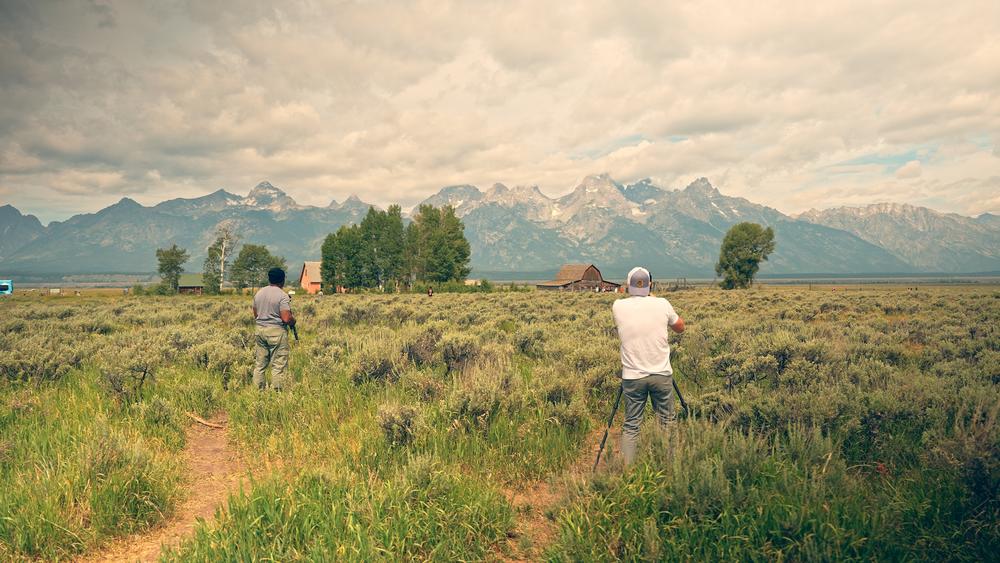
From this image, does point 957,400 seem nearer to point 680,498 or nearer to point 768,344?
point 768,344

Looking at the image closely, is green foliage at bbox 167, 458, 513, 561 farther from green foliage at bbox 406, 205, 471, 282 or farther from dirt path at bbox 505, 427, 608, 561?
green foliage at bbox 406, 205, 471, 282

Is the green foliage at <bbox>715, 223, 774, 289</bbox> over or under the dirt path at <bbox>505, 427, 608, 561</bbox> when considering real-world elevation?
over

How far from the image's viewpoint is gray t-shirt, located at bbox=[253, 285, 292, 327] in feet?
31.1

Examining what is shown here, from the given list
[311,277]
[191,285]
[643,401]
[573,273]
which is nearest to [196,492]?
[643,401]

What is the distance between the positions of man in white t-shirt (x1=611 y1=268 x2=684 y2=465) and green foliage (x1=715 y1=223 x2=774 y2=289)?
90.5 meters

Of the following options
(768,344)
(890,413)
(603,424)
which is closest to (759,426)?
(890,413)

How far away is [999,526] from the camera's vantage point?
3.85 m

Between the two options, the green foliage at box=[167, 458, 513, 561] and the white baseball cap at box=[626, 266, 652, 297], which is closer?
the green foliage at box=[167, 458, 513, 561]

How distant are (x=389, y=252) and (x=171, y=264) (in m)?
47.9

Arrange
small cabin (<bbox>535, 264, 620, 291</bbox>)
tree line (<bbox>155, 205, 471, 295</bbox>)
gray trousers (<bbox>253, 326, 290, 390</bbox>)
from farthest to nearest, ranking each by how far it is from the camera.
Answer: small cabin (<bbox>535, 264, 620, 291</bbox>)
tree line (<bbox>155, 205, 471, 295</bbox>)
gray trousers (<bbox>253, 326, 290, 390</bbox>)

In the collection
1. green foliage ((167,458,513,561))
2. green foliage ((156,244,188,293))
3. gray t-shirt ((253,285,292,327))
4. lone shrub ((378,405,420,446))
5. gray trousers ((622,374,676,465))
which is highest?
green foliage ((156,244,188,293))

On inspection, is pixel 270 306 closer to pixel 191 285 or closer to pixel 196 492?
pixel 196 492

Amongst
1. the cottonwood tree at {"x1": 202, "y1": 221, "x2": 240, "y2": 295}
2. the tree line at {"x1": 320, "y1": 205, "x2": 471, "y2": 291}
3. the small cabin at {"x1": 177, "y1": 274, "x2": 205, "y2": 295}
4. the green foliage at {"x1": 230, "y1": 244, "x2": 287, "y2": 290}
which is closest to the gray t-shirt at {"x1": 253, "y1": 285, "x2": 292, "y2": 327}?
the tree line at {"x1": 320, "y1": 205, "x2": 471, "y2": 291}

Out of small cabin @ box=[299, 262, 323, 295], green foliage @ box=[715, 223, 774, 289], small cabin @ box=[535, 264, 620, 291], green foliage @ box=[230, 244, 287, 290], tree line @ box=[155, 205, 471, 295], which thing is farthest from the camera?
small cabin @ box=[299, 262, 323, 295]
